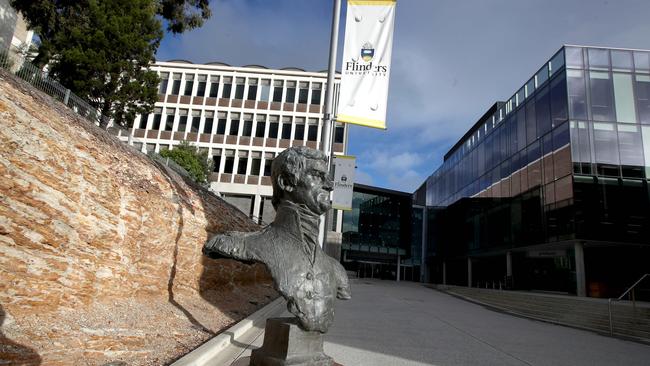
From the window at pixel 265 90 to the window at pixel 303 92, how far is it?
3.44 metres

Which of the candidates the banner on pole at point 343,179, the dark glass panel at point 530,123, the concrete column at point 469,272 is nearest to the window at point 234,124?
the concrete column at point 469,272

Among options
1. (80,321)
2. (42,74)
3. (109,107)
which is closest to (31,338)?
(80,321)

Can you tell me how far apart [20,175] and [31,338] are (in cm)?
196

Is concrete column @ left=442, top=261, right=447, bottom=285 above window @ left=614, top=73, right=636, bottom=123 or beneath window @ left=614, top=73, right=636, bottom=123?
beneath

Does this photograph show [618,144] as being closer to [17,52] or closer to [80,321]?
[80,321]

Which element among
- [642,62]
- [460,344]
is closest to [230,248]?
[460,344]

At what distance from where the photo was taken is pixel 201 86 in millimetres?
42469

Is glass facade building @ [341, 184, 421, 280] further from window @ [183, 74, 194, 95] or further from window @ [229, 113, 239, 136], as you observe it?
window @ [183, 74, 194, 95]

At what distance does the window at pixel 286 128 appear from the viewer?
41.2m

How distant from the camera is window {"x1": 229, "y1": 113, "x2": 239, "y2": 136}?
4150 cm

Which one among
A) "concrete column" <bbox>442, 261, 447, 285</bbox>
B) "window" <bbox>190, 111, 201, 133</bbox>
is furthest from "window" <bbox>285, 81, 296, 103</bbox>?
"concrete column" <bbox>442, 261, 447, 285</bbox>

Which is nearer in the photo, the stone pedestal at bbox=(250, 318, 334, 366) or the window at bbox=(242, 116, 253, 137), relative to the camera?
the stone pedestal at bbox=(250, 318, 334, 366)

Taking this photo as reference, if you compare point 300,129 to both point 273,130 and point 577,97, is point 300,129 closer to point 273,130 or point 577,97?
point 273,130

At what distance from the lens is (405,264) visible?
5094 cm
